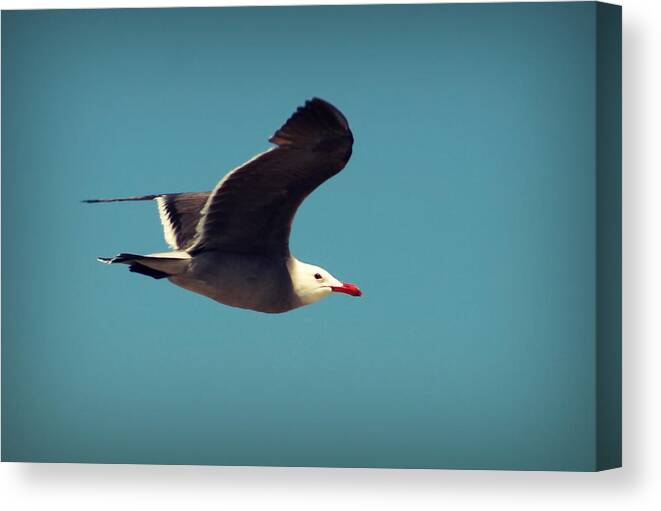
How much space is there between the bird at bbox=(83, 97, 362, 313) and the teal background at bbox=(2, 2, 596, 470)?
14cm

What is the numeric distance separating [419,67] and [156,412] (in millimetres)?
2138

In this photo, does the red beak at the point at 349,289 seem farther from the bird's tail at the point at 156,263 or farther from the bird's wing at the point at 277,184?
the bird's tail at the point at 156,263

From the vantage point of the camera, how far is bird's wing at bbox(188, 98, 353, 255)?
777 cm

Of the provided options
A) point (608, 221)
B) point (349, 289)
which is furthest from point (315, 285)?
point (608, 221)

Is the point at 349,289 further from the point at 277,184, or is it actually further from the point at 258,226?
the point at 277,184

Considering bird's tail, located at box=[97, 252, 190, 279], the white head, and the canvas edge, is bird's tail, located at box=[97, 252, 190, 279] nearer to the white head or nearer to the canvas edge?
the white head

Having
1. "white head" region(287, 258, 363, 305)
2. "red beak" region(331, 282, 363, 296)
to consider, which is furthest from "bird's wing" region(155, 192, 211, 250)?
"red beak" region(331, 282, 363, 296)

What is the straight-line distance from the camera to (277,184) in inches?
321

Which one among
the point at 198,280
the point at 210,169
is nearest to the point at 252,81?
the point at 210,169

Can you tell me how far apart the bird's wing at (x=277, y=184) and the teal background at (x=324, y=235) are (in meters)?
0.27

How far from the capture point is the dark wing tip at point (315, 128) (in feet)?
25.2

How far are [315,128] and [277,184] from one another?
18.8 inches

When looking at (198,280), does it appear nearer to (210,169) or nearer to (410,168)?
(210,169)

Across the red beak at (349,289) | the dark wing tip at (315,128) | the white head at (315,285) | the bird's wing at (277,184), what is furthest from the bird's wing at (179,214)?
the dark wing tip at (315,128)
